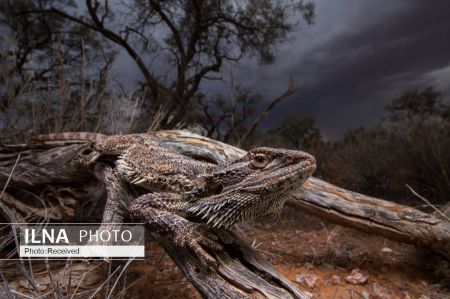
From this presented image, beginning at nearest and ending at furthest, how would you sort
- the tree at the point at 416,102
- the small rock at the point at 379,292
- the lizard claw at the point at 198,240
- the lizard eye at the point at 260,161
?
the lizard claw at the point at 198,240 → the lizard eye at the point at 260,161 → the small rock at the point at 379,292 → the tree at the point at 416,102

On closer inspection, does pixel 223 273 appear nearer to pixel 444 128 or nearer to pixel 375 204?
pixel 375 204

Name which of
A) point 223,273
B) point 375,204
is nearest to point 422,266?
point 375,204

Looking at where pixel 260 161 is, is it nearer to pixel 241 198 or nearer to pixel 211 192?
pixel 241 198

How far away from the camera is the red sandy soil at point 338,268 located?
2436 millimetres

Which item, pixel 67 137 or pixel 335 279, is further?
pixel 67 137

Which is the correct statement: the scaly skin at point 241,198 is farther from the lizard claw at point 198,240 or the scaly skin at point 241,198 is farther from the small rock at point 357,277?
the small rock at point 357,277

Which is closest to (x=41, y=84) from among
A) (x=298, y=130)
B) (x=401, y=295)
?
(x=401, y=295)

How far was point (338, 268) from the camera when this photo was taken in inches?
111

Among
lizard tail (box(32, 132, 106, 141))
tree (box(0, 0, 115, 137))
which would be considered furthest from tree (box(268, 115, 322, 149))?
lizard tail (box(32, 132, 106, 141))

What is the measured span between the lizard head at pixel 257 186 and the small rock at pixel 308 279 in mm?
1179

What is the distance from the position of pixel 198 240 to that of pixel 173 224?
19 cm

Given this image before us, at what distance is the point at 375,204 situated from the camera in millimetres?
2736

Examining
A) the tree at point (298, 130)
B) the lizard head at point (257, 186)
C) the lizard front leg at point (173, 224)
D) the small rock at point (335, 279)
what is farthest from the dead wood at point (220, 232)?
the tree at point (298, 130)

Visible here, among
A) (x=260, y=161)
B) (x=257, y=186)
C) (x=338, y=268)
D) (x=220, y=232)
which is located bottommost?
(x=338, y=268)
